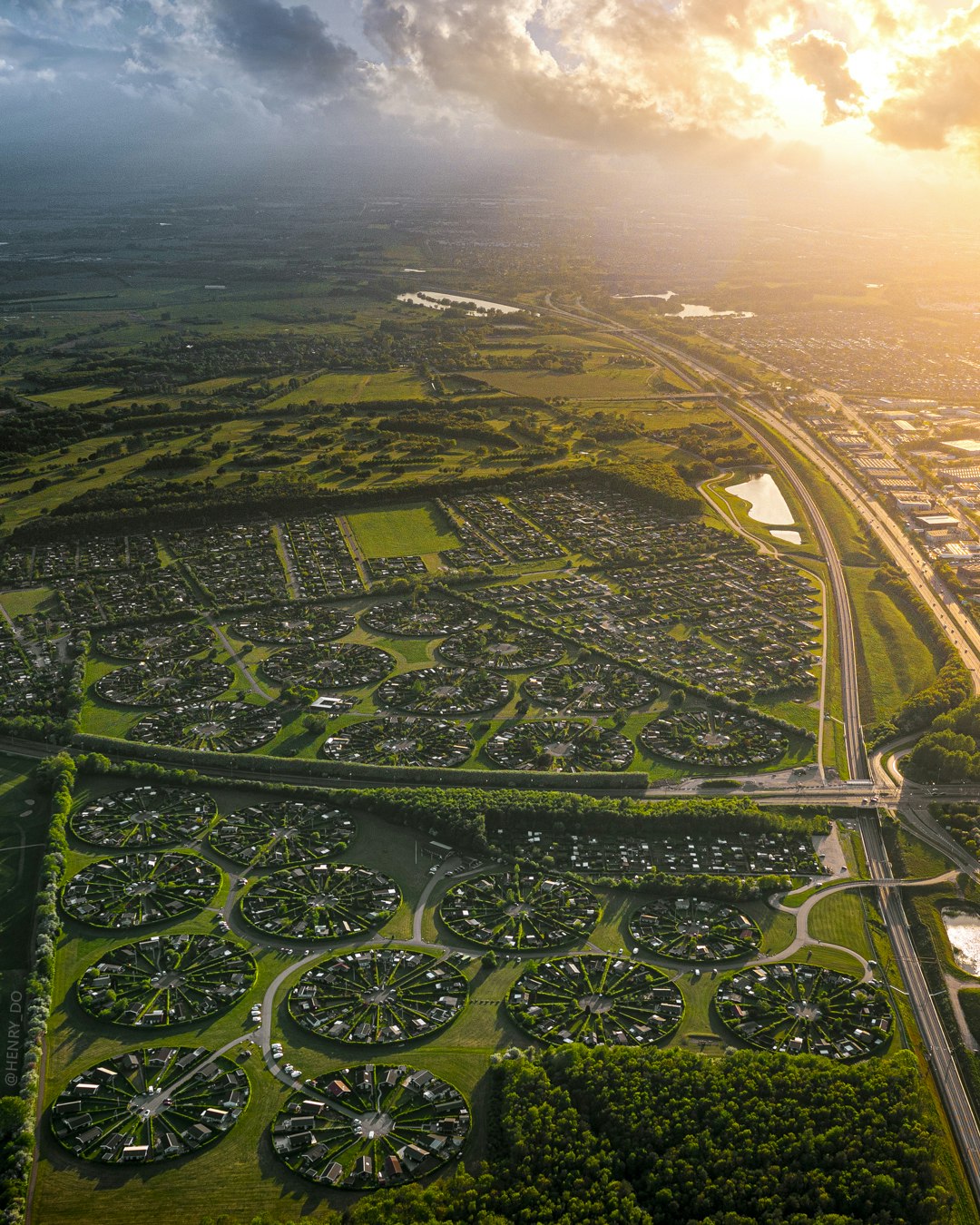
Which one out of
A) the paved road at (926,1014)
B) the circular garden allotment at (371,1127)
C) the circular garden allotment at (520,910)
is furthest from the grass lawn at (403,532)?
the circular garden allotment at (371,1127)

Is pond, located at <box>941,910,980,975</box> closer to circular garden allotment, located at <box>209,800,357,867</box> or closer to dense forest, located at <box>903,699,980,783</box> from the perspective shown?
dense forest, located at <box>903,699,980,783</box>

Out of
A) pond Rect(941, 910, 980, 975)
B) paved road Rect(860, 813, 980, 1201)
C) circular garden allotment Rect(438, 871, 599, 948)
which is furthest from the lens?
circular garden allotment Rect(438, 871, 599, 948)

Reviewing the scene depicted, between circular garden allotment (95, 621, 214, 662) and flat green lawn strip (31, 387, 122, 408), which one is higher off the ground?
flat green lawn strip (31, 387, 122, 408)

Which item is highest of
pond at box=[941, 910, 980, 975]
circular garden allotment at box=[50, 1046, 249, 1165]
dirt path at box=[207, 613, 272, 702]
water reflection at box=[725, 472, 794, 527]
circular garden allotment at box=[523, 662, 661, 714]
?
water reflection at box=[725, 472, 794, 527]

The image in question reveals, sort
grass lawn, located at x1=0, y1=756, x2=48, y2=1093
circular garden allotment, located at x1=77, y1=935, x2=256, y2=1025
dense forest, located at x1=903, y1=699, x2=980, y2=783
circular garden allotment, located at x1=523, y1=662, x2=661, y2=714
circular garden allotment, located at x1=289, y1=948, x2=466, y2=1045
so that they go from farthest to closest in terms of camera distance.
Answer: circular garden allotment, located at x1=523, y1=662, x2=661, y2=714
dense forest, located at x1=903, y1=699, x2=980, y2=783
circular garden allotment, located at x1=77, y1=935, x2=256, y2=1025
grass lawn, located at x1=0, y1=756, x2=48, y2=1093
circular garden allotment, located at x1=289, y1=948, x2=466, y2=1045

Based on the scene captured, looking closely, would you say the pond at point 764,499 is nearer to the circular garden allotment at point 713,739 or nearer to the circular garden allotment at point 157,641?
the circular garden allotment at point 713,739

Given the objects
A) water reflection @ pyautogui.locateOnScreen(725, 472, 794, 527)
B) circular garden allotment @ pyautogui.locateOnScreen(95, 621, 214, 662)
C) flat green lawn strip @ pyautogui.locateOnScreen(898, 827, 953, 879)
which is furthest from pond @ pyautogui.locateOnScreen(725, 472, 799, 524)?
circular garden allotment @ pyautogui.locateOnScreen(95, 621, 214, 662)

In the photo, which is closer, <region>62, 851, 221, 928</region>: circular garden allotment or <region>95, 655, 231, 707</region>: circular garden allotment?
<region>62, 851, 221, 928</region>: circular garden allotment
